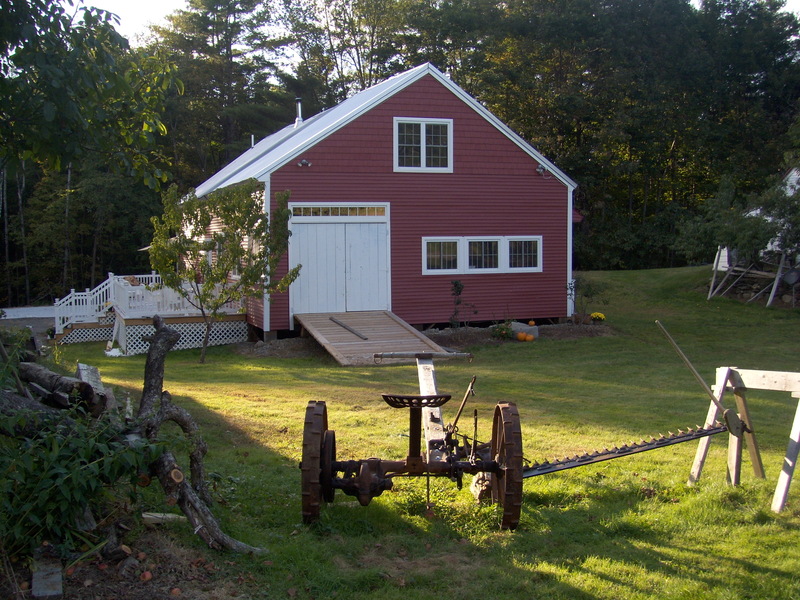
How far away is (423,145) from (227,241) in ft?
18.4

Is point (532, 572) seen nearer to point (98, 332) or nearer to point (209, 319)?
point (209, 319)

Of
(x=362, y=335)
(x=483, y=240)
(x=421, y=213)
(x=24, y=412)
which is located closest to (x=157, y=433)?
(x=24, y=412)

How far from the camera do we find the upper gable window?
60.0 feet

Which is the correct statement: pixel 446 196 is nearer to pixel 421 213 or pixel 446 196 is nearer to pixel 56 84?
pixel 421 213

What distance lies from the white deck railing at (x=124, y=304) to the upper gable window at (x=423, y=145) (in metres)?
5.52

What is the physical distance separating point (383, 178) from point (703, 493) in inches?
522

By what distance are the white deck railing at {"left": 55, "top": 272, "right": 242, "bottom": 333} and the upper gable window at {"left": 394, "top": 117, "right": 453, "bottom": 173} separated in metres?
5.52

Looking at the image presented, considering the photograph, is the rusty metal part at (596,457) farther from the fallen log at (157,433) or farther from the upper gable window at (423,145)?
the upper gable window at (423,145)

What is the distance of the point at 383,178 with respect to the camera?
18.1m

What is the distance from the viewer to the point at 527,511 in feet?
18.7

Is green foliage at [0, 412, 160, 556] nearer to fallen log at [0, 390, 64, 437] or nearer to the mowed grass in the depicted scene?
fallen log at [0, 390, 64, 437]

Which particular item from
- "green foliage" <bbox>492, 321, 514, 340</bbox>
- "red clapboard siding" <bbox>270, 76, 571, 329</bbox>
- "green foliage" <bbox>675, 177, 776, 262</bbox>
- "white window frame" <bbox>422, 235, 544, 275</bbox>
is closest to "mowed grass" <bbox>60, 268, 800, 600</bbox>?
"green foliage" <bbox>492, 321, 514, 340</bbox>

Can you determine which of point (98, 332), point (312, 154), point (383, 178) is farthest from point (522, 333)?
point (98, 332)

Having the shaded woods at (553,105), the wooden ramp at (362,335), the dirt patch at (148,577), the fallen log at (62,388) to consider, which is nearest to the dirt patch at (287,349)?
the wooden ramp at (362,335)
